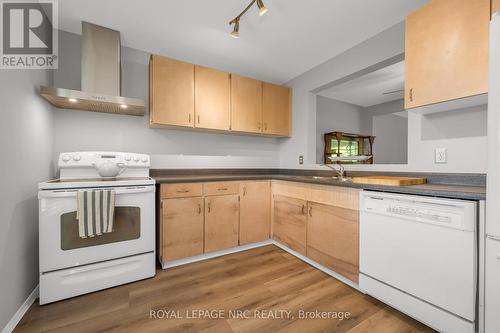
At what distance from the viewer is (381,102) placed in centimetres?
461

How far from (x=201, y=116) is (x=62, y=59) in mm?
1408

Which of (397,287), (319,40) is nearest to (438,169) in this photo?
(397,287)

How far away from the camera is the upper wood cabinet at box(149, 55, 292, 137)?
227 cm

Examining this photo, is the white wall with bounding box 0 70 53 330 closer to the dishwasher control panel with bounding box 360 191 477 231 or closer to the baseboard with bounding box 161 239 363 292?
the baseboard with bounding box 161 239 363 292

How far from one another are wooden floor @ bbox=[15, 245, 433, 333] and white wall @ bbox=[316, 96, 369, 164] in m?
2.72

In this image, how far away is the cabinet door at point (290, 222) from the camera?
219cm

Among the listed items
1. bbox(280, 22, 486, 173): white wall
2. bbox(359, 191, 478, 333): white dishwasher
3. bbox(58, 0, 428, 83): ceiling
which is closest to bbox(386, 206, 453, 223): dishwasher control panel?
bbox(359, 191, 478, 333): white dishwasher

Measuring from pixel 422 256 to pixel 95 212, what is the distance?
2236 millimetres

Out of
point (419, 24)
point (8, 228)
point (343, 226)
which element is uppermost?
point (419, 24)

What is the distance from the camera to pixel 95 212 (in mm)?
1595

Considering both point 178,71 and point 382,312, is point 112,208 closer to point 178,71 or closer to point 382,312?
point 178,71

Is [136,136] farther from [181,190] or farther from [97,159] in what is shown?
[181,190]

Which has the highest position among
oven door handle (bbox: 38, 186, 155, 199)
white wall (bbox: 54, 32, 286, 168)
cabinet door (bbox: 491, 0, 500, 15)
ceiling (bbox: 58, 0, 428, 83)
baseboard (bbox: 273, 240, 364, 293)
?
ceiling (bbox: 58, 0, 428, 83)

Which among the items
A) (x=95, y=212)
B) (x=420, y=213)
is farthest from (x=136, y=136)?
(x=420, y=213)
